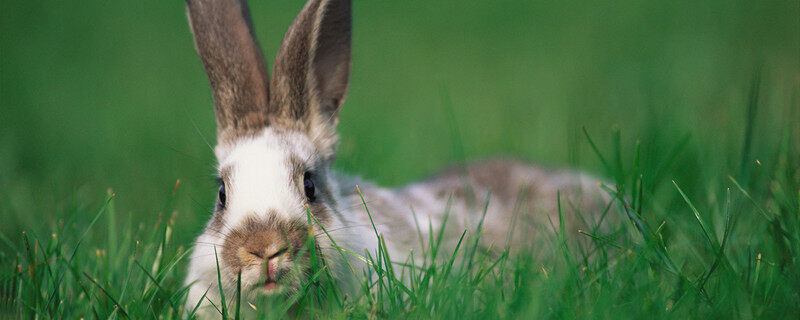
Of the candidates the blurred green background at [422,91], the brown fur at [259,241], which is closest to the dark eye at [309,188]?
the brown fur at [259,241]

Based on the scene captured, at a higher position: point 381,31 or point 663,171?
point 381,31

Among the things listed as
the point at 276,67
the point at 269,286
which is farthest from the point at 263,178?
the point at 276,67

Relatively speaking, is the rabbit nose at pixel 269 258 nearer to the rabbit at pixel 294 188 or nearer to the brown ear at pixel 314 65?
the rabbit at pixel 294 188

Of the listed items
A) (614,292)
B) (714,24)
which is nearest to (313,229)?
(614,292)

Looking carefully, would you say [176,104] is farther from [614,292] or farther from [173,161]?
[614,292]

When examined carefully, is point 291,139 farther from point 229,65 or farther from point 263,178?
point 229,65

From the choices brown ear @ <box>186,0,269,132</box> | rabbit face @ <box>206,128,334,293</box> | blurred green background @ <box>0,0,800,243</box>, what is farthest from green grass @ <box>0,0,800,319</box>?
brown ear @ <box>186,0,269,132</box>

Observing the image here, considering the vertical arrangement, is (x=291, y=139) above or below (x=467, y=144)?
above

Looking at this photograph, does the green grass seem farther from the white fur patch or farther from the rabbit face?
the white fur patch
